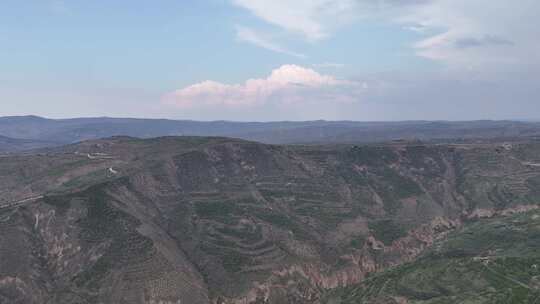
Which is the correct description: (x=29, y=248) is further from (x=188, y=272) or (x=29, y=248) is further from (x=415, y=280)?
(x=415, y=280)

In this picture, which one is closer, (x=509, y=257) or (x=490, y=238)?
(x=509, y=257)

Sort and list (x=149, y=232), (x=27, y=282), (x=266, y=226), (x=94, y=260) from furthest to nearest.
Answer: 1. (x=266, y=226)
2. (x=149, y=232)
3. (x=94, y=260)
4. (x=27, y=282)

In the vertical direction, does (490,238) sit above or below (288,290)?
above

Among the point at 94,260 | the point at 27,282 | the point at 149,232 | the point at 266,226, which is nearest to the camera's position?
the point at 27,282

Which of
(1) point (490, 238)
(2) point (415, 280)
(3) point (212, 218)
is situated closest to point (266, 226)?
(3) point (212, 218)

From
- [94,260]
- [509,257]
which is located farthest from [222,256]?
[509,257]

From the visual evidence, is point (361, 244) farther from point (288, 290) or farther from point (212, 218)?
point (212, 218)
